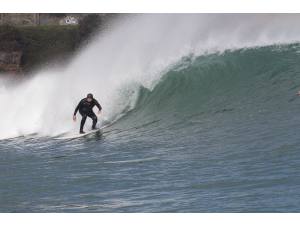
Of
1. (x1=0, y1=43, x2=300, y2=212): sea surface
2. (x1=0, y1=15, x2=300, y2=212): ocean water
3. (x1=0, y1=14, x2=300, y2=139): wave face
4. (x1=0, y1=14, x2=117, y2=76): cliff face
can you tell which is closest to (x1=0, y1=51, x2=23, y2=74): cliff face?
(x1=0, y1=14, x2=117, y2=76): cliff face

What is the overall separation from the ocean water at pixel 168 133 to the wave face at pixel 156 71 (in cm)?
5

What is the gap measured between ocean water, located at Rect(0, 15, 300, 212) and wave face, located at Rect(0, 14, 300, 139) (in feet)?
0.17

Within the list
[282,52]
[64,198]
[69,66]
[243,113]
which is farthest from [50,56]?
[64,198]

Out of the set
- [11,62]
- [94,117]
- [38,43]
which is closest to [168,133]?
Result: [94,117]

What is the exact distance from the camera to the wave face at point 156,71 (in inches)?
769

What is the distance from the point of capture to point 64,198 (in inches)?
469

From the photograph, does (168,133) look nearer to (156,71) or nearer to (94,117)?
(94,117)

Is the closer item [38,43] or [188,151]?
[188,151]

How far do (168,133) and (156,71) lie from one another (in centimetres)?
535

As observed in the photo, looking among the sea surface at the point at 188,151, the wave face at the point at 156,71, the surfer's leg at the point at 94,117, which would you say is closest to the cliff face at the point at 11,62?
the wave face at the point at 156,71

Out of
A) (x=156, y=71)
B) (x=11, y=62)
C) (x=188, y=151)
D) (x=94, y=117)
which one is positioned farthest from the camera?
(x=11, y=62)

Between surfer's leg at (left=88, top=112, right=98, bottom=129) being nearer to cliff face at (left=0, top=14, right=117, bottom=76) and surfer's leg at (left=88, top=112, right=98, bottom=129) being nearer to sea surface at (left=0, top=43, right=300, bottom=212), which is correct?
sea surface at (left=0, top=43, right=300, bottom=212)

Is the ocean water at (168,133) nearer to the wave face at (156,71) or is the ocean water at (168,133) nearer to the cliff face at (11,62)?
the wave face at (156,71)

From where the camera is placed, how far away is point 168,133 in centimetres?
1631
